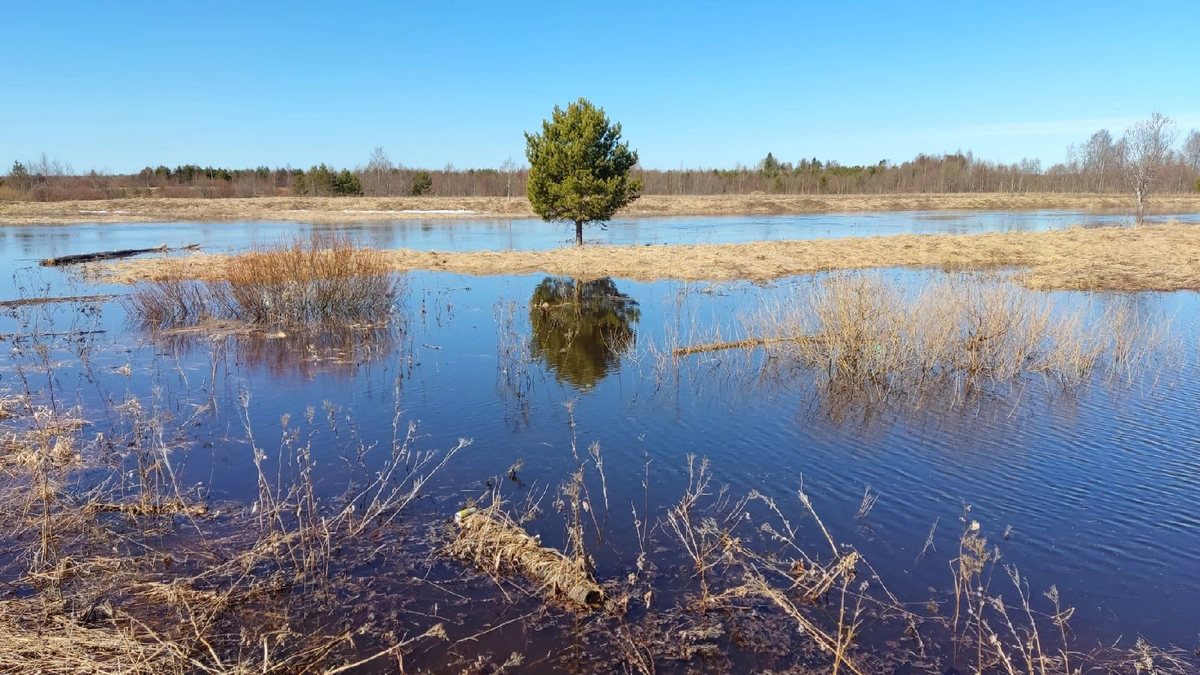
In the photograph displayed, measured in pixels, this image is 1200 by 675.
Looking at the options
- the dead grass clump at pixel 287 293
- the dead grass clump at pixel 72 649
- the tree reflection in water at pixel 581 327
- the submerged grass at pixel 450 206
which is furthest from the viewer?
the submerged grass at pixel 450 206

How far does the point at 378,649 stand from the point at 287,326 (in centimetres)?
1149

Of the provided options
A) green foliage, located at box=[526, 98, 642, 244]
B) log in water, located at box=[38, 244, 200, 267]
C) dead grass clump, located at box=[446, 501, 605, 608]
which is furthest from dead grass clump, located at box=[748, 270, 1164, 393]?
log in water, located at box=[38, 244, 200, 267]

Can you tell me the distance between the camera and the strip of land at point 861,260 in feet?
60.7

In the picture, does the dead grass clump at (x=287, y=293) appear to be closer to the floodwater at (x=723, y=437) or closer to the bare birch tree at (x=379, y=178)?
the floodwater at (x=723, y=437)

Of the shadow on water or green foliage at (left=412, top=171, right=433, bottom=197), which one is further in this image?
green foliage at (left=412, top=171, right=433, bottom=197)

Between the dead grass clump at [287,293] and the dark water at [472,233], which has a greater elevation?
the dark water at [472,233]

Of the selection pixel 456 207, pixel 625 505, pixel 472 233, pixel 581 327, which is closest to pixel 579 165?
pixel 581 327

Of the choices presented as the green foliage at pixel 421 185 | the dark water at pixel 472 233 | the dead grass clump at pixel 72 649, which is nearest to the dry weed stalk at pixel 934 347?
the dead grass clump at pixel 72 649

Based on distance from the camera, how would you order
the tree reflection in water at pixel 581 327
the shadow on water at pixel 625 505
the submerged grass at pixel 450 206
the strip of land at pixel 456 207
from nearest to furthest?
1. the shadow on water at pixel 625 505
2. the tree reflection in water at pixel 581 327
3. the strip of land at pixel 456 207
4. the submerged grass at pixel 450 206

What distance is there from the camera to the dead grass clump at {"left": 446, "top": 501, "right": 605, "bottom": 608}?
500 cm

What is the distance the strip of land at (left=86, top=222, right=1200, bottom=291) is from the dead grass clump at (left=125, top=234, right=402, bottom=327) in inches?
65.9

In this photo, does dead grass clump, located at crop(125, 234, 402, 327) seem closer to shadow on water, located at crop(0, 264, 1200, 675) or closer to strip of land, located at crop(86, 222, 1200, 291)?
strip of land, located at crop(86, 222, 1200, 291)

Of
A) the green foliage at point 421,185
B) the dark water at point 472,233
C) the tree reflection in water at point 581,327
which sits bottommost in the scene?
the tree reflection in water at point 581,327

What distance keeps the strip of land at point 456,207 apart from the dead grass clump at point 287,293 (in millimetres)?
33387
